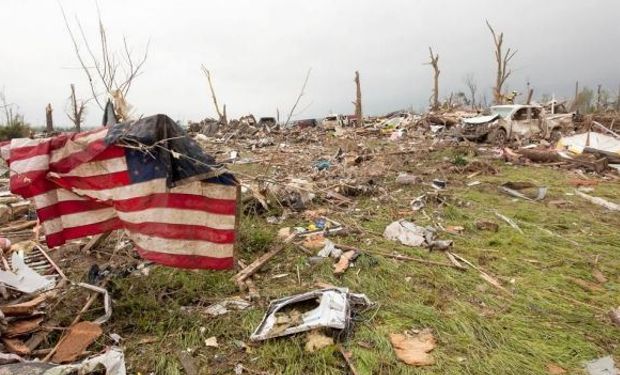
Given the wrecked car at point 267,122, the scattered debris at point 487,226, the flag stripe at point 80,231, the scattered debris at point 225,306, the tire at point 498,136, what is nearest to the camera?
the flag stripe at point 80,231

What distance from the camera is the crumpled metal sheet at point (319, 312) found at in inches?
121

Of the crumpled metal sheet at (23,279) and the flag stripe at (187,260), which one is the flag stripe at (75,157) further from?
the crumpled metal sheet at (23,279)

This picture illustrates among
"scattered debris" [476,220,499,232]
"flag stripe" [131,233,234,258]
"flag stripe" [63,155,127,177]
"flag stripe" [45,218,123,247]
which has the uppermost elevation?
"flag stripe" [63,155,127,177]

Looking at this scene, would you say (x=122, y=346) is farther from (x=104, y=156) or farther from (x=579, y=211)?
(x=579, y=211)

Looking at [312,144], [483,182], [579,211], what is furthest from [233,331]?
[312,144]

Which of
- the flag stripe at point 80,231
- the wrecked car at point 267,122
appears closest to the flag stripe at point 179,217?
the flag stripe at point 80,231

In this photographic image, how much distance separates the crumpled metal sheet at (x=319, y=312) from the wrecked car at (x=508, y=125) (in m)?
11.8

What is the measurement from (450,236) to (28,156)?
4745mm

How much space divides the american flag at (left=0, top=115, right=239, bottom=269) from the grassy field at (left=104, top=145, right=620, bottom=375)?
63 centimetres

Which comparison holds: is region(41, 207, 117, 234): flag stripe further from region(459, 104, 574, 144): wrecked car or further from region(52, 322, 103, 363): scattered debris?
region(459, 104, 574, 144): wrecked car

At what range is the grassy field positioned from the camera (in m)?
2.90

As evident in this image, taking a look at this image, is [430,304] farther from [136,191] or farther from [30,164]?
[30,164]

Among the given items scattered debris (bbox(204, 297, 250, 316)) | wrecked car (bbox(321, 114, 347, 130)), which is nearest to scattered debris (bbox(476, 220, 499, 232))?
scattered debris (bbox(204, 297, 250, 316))

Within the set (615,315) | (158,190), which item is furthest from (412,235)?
(158,190)
